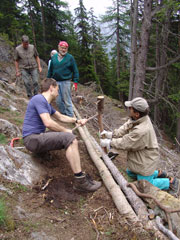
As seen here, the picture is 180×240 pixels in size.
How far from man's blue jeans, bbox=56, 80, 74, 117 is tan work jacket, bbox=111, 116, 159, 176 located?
2.53 metres

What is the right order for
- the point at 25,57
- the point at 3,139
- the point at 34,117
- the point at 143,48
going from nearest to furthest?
the point at 34,117 → the point at 3,139 → the point at 25,57 → the point at 143,48

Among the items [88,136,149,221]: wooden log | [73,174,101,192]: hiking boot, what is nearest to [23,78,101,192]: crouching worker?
[73,174,101,192]: hiking boot

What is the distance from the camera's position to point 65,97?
17.4ft

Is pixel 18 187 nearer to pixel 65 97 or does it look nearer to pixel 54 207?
pixel 54 207

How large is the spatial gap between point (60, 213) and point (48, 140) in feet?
3.61

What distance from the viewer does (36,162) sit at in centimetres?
325

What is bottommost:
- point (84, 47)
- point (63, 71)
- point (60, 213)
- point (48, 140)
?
point (60, 213)

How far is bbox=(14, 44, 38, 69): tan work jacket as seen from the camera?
596 cm

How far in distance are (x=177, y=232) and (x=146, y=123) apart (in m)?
1.55

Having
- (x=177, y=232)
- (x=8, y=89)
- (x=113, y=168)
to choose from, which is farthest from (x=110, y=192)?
(x=8, y=89)

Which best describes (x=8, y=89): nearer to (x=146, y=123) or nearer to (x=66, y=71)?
(x=66, y=71)

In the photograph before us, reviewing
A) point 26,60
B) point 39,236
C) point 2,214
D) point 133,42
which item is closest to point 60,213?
point 39,236

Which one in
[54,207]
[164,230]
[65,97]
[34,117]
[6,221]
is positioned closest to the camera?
[6,221]

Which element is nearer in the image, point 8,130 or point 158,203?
point 158,203
